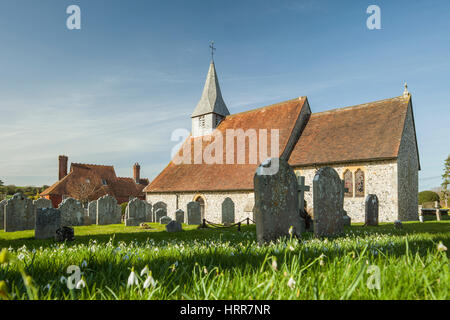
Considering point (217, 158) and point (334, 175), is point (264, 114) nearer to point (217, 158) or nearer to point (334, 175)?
point (217, 158)

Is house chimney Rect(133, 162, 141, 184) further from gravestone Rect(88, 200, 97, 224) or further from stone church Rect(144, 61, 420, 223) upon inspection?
gravestone Rect(88, 200, 97, 224)

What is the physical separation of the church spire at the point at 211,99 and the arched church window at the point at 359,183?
15259 mm

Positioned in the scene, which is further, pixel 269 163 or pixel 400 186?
pixel 400 186

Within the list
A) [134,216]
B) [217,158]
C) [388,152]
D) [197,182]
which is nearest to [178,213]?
[134,216]

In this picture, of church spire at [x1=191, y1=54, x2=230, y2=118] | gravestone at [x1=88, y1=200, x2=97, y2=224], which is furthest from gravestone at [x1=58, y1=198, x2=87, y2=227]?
church spire at [x1=191, y1=54, x2=230, y2=118]

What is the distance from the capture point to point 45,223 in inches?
425

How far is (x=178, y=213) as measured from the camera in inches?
757

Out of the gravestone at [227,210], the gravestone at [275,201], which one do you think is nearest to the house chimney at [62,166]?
the gravestone at [227,210]

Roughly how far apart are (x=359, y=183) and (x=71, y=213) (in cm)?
1780

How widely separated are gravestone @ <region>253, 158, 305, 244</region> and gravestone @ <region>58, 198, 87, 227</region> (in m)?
14.9

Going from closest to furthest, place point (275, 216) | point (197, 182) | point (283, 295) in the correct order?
point (283, 295) < point (275, 216) < point (197, 182)

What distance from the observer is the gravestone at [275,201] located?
7.06 metres

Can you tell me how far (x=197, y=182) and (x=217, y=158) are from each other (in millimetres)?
2684

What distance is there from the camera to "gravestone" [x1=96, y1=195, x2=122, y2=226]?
20.1 m
